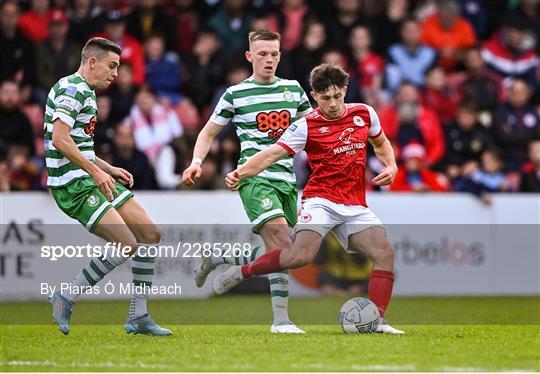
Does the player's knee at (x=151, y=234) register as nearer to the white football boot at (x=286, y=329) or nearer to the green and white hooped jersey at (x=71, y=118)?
the green and white hooped jersey at (x=71, y=118)

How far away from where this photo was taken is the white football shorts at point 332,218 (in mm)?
10086

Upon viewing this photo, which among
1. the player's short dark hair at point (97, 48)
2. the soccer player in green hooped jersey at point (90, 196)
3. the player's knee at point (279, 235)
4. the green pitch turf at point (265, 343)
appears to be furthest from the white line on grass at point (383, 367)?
the player's short dark hair at point (97, 48)

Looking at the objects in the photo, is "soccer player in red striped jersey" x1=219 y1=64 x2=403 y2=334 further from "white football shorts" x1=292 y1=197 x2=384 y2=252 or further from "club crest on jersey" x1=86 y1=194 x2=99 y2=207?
"club crest on jersey" x1=86 y1=194 x2=99 y2=207

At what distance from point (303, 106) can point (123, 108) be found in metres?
6.57

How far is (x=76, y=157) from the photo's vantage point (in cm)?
974

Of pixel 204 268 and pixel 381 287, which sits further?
pixel 204 268

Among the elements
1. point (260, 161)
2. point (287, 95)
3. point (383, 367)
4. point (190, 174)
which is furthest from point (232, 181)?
point (383, 367)

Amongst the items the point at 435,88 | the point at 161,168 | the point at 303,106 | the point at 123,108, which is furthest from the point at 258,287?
the point at 303,106

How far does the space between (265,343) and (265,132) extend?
7.11 feet

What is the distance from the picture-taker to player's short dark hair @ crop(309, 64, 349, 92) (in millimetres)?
9914

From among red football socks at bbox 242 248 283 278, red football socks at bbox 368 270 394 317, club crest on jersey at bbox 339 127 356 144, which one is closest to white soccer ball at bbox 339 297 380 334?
red football socks at bbox 368 270 394 317

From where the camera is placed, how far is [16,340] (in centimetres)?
994

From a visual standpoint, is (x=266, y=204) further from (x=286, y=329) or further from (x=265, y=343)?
(x=265, y=343)

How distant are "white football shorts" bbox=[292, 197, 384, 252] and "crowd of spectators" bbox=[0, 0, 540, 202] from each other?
6405mm
